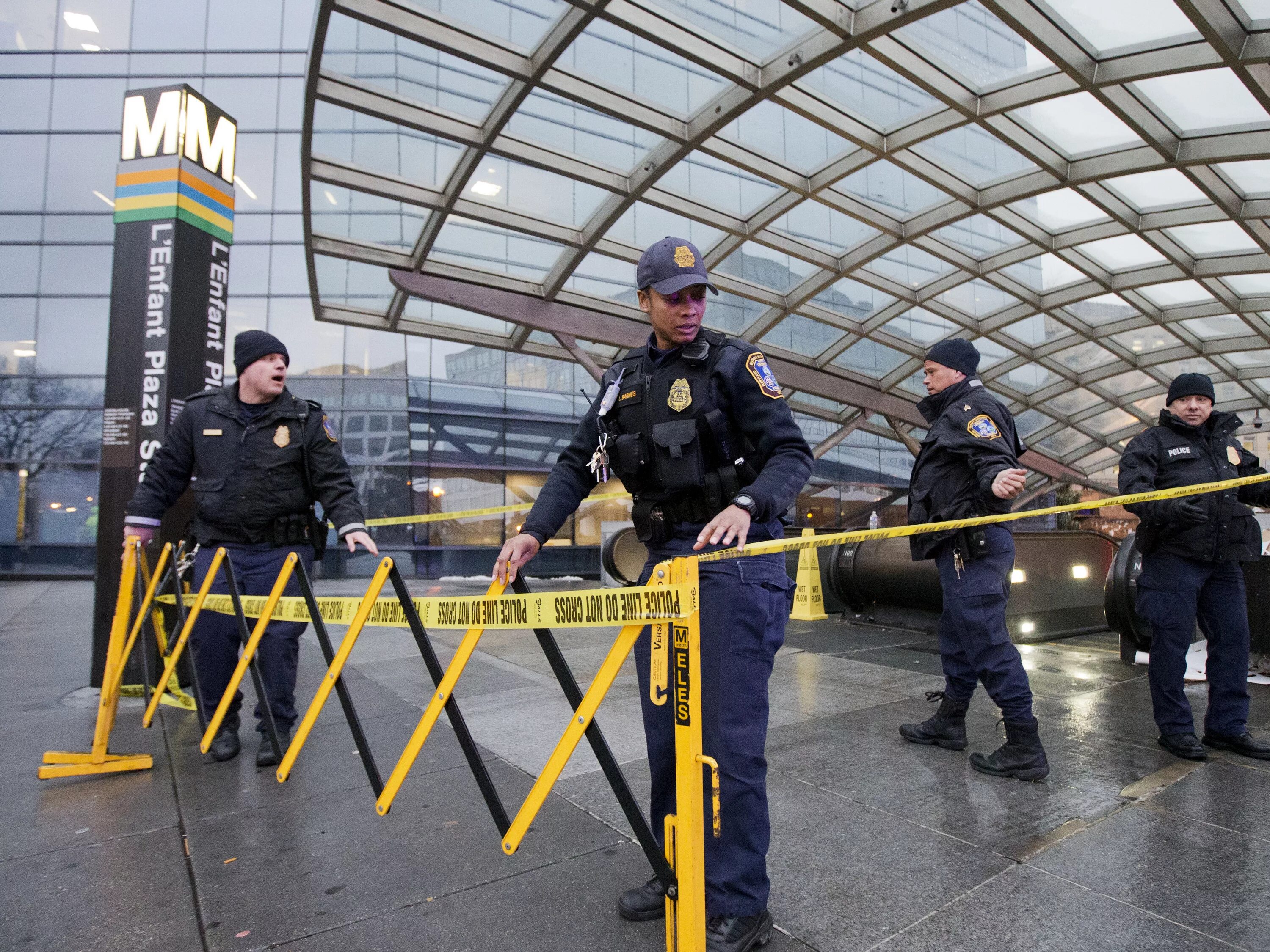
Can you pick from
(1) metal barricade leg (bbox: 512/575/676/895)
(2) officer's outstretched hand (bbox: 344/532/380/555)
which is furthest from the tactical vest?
(2) officer's outstretched hand (bbox: 344/532/380/555)

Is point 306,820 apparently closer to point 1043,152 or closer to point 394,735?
point 394,735

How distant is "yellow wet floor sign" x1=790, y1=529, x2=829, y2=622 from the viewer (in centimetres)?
888

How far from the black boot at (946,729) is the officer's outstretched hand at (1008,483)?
3.70 feet

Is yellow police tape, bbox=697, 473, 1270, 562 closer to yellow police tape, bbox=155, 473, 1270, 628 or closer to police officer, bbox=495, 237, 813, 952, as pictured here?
yellow police tape, bbox=155, 473, 1270, 628

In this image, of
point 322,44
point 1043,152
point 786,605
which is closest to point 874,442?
point 1043,152

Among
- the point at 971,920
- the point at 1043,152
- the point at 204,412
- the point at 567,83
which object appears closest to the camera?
the point at 971,920

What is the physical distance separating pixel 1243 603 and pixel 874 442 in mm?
22355

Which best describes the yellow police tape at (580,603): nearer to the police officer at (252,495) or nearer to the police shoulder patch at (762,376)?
the police officer at (252,495)

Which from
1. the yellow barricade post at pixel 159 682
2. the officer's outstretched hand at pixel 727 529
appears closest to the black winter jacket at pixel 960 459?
the officer's outstretched hand at pixel 727 529

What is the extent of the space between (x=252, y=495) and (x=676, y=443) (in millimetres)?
2686

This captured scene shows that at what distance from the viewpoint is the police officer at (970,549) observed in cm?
332

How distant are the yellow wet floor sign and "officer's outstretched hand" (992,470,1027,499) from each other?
555cm

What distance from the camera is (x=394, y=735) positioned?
13.9 feet

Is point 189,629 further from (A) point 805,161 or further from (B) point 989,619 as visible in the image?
(A) point 805,161
